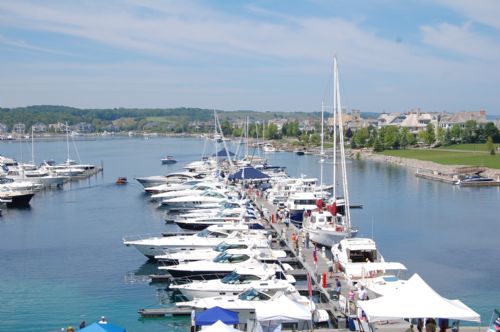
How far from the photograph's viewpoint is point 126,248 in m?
47.0

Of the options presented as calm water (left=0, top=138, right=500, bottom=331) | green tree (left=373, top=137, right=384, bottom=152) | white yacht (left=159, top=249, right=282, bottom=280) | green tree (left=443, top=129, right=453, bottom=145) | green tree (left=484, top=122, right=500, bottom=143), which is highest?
green tree (left=484, top=122, right=500, bottom=143)

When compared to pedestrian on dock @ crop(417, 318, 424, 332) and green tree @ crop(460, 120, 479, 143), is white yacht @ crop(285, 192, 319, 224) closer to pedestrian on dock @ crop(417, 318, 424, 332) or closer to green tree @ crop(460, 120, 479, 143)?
pedestrian on dock @ crop(417, 318, 424, 332)

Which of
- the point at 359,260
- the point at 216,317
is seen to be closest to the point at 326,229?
the point at 359,260

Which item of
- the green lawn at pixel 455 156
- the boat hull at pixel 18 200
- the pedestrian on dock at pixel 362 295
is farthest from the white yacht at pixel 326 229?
the green lawn at pixel 455 156

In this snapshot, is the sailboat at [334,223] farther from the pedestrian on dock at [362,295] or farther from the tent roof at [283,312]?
the tent roof at [283,312]

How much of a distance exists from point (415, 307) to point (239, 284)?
36.2ft

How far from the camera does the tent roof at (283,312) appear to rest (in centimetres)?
2323

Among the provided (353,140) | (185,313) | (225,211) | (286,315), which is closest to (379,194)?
(225,211)

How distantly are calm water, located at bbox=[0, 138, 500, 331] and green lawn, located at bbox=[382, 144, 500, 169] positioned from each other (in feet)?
68.3

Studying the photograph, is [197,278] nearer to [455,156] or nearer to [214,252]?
[214,252]

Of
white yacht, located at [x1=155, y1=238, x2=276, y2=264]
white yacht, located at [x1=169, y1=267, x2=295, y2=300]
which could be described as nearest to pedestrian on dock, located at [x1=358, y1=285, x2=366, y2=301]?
white yacht, located at [x1=169, y1=267, x2=295, y2=300]

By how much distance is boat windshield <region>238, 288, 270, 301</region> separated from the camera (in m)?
28.3

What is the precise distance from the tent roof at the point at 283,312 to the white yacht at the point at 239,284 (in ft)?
19.5

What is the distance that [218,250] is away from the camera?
1492 inches
